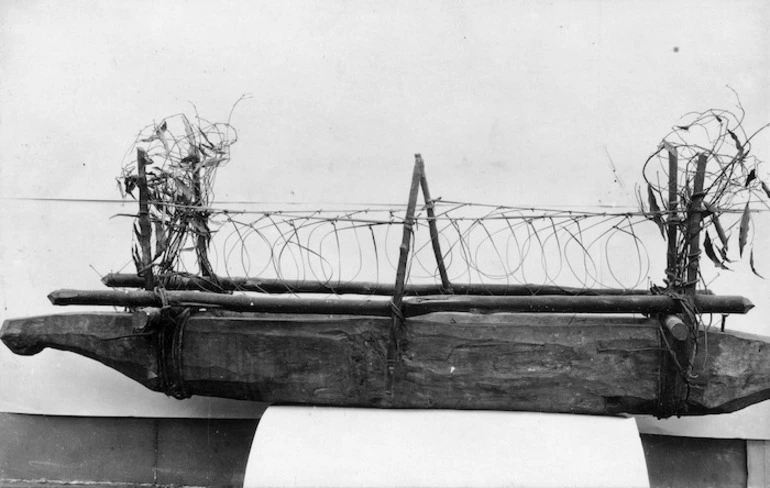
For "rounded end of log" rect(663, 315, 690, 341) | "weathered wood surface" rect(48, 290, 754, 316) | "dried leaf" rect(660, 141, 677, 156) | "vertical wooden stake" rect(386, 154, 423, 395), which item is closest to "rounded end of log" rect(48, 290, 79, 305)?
"weathered wood surface" rect(48, 290, 754, 316)

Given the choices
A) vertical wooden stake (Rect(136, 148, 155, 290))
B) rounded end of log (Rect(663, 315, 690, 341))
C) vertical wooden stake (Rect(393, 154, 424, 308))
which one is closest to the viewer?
rounded end of log (Rect(663, 315, 690, 341))

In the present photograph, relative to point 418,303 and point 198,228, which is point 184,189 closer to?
point 198,228

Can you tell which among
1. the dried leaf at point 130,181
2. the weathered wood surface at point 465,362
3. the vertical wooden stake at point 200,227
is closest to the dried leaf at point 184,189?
the vertical wooden stake at point 200,227

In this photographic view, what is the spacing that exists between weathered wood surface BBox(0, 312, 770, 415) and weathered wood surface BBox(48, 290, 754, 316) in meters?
0.09

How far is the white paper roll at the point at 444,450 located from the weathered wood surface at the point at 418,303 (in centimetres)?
44

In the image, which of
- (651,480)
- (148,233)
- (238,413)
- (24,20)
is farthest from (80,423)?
(651,480)

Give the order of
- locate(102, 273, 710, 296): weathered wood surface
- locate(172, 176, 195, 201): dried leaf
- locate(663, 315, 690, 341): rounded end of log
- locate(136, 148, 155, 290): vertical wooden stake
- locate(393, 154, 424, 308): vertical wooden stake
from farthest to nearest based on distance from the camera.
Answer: locate(102, 273, 710, 296): weathered wood surface → locate(172, 176, 195, 201): dried leaf → locate(136, 148, 155, 290): vertical wooden stake → locate(393, 154, 424, 308): vertical wooden stake → locate(663, 315, 690, 341): rounded end of log

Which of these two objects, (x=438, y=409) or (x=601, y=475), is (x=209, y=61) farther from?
(x=601, y=475)

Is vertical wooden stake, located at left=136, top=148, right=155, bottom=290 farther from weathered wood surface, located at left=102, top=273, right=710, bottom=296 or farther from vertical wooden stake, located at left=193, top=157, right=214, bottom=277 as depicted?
weathered wood surface, located at left=102, top=273, right=710, bottom=296

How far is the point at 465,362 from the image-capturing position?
2938mm

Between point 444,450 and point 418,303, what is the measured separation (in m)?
0.57

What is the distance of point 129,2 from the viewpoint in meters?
4.05

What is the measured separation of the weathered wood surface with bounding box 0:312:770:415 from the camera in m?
2.89

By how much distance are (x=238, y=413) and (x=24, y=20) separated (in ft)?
8.06
